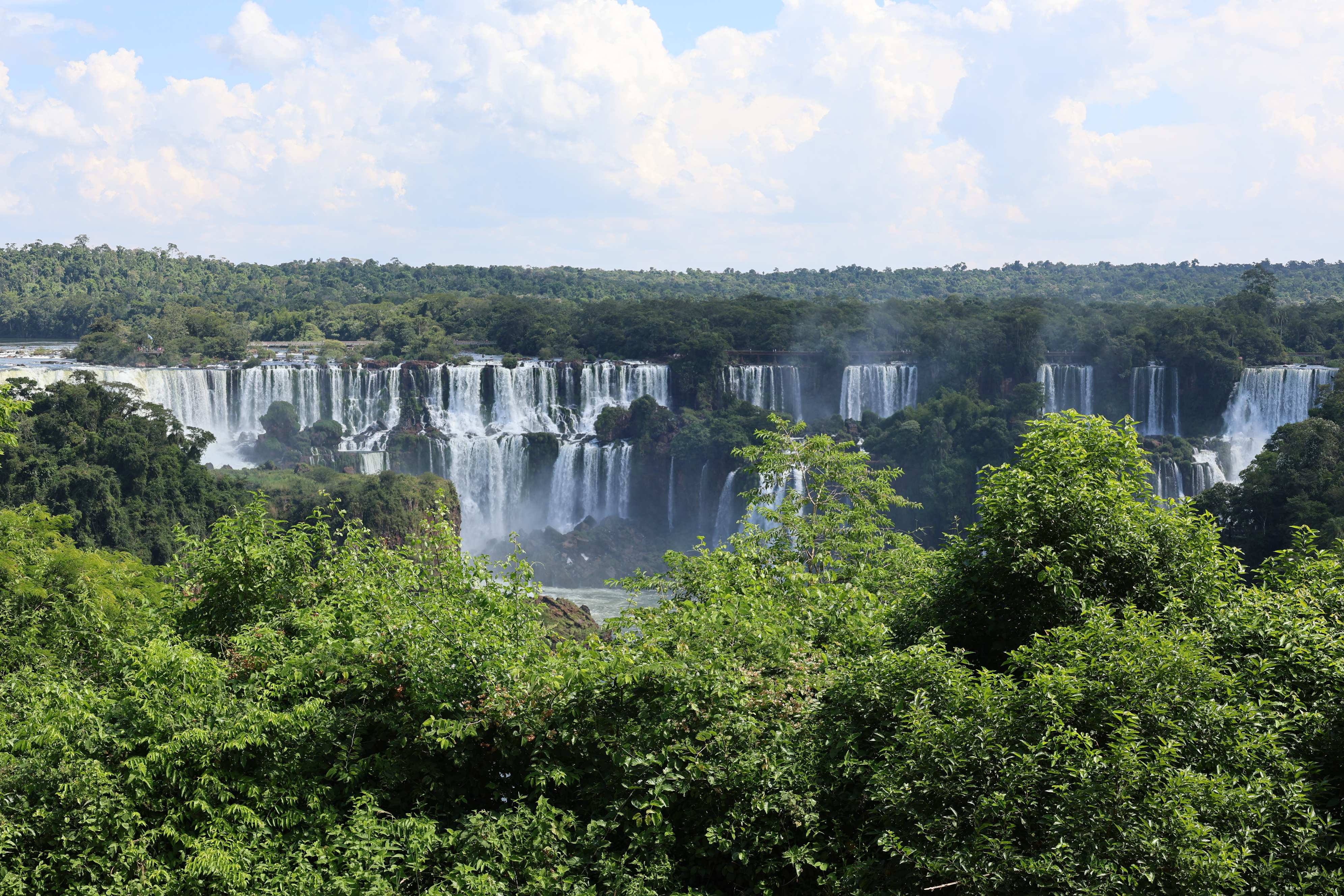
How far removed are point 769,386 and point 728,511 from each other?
1143 cm

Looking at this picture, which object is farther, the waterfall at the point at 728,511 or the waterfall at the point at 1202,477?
the waterfall at the point at 728,511

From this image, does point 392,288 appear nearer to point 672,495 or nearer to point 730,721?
point 672,495

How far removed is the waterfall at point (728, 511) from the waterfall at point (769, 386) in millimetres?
9284

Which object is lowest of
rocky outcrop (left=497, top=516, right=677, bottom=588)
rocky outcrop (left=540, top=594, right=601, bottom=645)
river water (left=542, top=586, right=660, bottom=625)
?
river water (left=542, top=586, right=660, bottom=625)

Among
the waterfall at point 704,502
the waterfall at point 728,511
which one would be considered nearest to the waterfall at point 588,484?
the waterfall at point 704,502

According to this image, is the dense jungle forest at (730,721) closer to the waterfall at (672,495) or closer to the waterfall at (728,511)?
the waterfall at (728,511)

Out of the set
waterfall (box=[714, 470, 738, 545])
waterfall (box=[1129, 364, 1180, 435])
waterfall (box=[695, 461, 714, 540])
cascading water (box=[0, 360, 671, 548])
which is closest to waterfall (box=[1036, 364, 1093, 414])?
waterfall (box=[1129, 364, 1180, 435])

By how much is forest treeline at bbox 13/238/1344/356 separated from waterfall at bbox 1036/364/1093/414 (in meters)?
14.9

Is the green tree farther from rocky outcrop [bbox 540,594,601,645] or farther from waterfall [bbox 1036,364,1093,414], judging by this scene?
waterfall [bbox 1036,364,1093,414]

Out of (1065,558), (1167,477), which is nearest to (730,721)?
(1065,558)

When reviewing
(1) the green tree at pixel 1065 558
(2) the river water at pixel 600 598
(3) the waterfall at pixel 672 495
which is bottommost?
(2) the river water at pixel 600 598

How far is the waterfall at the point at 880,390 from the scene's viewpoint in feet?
177

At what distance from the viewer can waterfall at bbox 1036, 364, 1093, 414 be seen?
50.5m

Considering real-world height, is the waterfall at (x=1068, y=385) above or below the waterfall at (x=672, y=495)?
above
